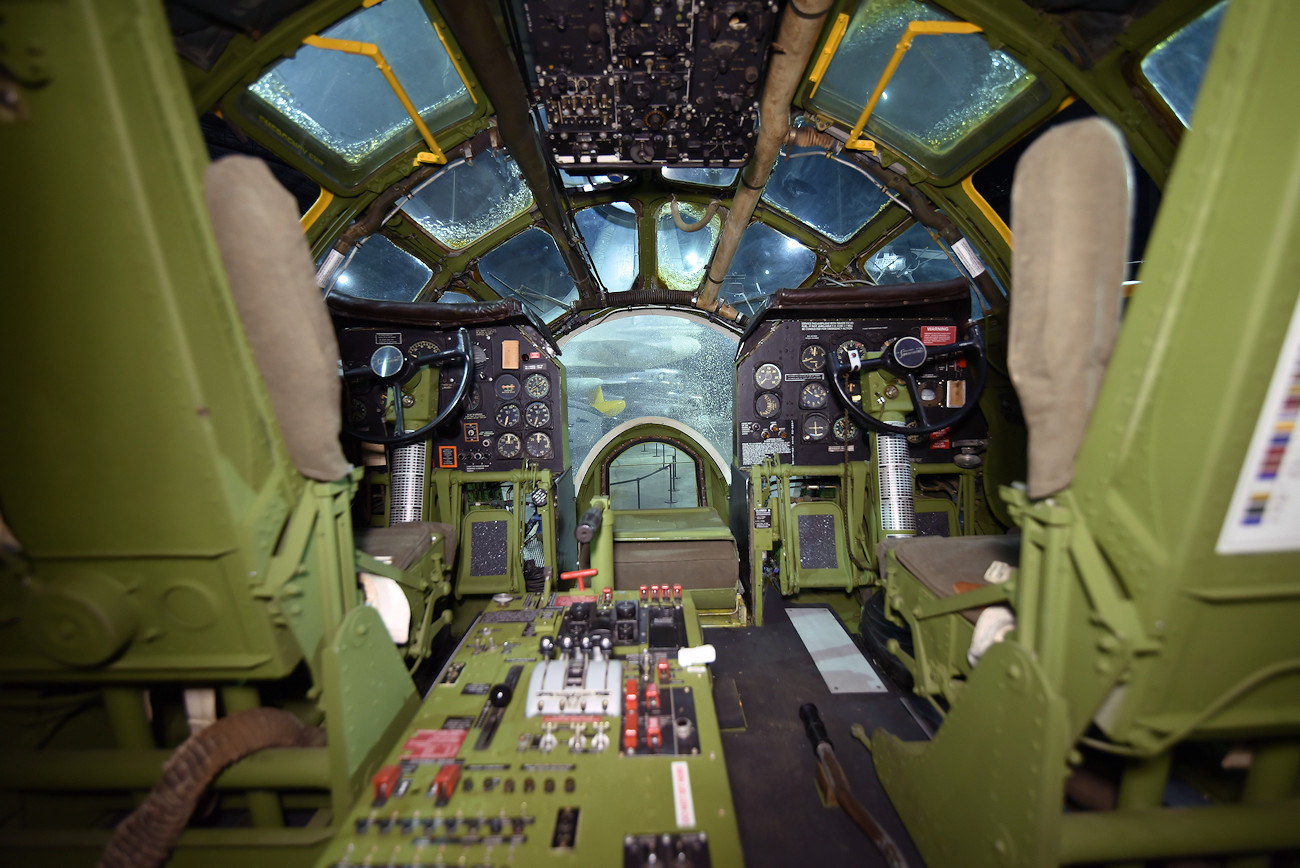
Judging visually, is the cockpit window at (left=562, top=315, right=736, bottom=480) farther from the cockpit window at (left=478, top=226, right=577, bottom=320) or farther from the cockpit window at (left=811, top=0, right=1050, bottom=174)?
the cockpit window at (left=811, top=0, right=1050, bottom=174)

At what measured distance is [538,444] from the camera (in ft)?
12.9

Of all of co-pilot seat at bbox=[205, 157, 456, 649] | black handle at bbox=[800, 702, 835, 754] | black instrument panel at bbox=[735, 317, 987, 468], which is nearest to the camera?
co-pilot seat at bbox=[205, 157, 456, 649]

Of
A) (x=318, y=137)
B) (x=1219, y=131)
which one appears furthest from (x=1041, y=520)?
(x=318, y=137)

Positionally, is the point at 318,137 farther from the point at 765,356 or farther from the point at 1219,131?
the point at 1219,131

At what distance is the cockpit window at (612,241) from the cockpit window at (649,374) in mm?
581

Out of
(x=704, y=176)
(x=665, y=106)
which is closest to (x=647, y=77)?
(x=665, y=106)

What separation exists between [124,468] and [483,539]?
265 centimetres

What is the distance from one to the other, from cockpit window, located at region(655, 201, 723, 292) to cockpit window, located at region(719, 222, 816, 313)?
0.33 m

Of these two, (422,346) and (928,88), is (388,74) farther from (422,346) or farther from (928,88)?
(928,88)

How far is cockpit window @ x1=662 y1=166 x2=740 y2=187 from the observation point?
4426 millimetres

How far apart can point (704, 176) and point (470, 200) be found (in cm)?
202

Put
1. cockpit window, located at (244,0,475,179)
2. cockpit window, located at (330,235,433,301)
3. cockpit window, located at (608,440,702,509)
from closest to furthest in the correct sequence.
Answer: cockpit window, located at (244,0,475,179), cockpit window, located at (330,235,433,301), cockpit window, located at (608,440,702,509)

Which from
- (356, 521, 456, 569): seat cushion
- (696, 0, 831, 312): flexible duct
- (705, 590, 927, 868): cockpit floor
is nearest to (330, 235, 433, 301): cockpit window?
(356, 521, 456, 569): seat cushion

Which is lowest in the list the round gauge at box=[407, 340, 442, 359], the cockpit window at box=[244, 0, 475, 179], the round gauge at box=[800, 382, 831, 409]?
the round gauge at box=[800, 382, 831, 409]
